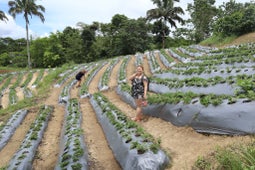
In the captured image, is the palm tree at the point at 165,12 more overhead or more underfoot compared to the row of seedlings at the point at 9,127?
more overhead

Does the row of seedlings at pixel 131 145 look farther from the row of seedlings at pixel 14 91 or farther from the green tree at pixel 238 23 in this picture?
A: the green tree at pixel 238 23

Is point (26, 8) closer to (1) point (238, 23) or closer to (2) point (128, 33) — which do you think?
(2) point (128, 33)

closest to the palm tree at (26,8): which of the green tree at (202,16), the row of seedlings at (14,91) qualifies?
the row of seedlings at (14,91)

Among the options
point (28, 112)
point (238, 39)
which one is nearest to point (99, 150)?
point (28, 112)

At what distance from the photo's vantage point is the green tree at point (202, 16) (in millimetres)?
39062

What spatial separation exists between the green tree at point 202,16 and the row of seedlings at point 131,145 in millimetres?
33849

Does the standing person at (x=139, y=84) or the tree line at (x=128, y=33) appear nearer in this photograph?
the standing person at (x=139, y=84)

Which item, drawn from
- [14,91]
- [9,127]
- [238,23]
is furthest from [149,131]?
[238,23]

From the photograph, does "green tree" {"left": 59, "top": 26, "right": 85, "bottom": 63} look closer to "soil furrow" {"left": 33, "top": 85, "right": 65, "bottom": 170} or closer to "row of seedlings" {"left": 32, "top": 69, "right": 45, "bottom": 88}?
"row of seedlings" {"left": 32, "top": 69, "right": 45, "bottom": 88}

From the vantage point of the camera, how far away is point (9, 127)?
10.3 meters

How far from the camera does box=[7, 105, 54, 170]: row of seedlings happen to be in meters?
6.44

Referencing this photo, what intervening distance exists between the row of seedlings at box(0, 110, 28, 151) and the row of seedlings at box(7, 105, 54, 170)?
→ 81 cm

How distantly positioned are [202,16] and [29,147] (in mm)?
35881

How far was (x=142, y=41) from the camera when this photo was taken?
38.8 metres
